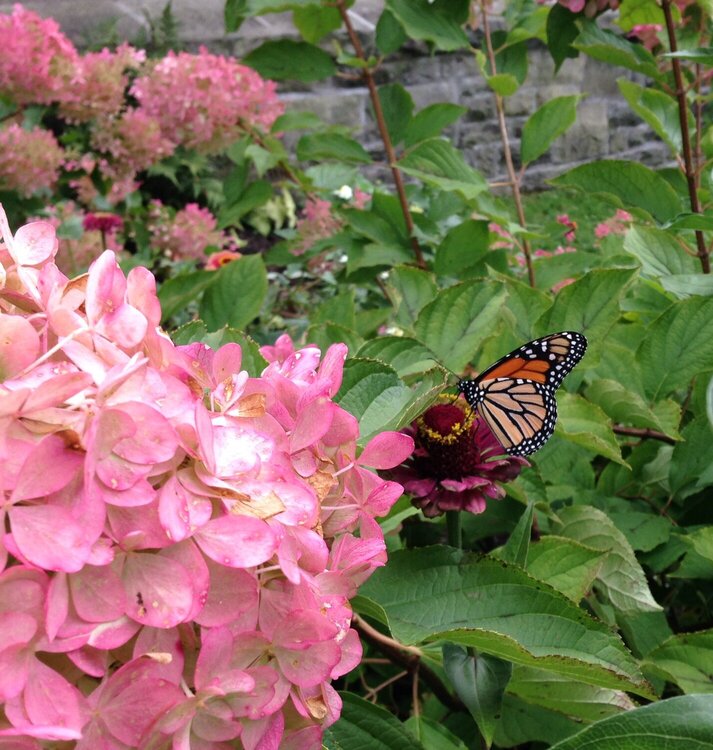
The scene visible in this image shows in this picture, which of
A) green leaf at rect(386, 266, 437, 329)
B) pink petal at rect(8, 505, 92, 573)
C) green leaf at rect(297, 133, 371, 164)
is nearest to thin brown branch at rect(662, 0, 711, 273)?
green leaf at rect(386, 266, 437, 329)

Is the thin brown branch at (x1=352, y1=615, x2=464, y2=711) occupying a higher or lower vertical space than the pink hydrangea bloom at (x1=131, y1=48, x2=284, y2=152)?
lower

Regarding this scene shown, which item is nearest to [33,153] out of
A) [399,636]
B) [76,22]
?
[399,636]

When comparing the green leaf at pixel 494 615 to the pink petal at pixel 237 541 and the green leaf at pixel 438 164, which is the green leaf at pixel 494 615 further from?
the green leaf at pixel 438 164

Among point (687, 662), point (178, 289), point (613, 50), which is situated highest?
point (613, 50)

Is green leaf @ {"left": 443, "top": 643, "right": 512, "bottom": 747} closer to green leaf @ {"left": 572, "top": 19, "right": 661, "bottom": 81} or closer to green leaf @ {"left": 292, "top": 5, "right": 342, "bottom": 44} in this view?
green leaf @ {"left": 572, "top": 19, "right": 661, "bottom": 81}

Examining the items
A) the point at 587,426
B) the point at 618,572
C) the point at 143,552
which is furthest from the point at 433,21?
the point at 143,552

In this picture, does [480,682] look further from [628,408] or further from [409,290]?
[409,290]
